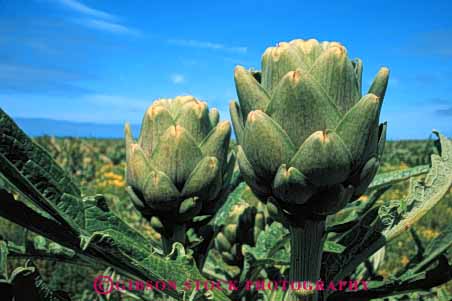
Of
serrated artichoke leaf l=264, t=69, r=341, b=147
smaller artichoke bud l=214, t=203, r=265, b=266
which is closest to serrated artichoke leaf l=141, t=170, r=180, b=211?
serrated artichoke leaf l=264, t=69, r=341, b=147

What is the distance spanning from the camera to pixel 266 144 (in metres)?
0.56

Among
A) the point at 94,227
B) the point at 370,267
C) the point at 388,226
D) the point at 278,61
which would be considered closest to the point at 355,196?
the point at 388,226

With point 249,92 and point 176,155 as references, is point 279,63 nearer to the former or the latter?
point 249,92

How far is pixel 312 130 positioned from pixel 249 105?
0.08m

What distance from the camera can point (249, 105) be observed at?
1.96ft

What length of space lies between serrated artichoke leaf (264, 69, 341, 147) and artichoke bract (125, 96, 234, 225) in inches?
7.5

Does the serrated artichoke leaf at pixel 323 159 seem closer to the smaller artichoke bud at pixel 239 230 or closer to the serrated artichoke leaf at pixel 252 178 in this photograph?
the serrated artichoke leaf at pixel 252 178

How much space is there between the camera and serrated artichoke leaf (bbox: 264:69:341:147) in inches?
21.5

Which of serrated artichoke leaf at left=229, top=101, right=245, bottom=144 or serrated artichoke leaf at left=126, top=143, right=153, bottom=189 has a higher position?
serrated artichoke leaf at left=229, top=101, right=245, bottom=144

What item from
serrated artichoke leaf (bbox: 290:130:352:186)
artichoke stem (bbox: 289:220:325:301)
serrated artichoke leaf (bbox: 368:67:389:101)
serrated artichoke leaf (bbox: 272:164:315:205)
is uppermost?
serrated artichoke leaf (bbox: 368:67:389:101)

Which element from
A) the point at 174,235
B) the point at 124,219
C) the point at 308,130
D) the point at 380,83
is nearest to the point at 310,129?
the point at 308,130

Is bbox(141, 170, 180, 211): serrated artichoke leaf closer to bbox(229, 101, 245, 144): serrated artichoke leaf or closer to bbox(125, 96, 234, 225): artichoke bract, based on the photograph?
bbox(125, 96, 234, 225): artichoke bract

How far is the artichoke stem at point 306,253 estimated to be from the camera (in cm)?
62

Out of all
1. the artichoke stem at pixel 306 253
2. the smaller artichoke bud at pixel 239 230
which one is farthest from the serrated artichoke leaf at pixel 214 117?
the smaller artichoke bud at pixel 239 230
